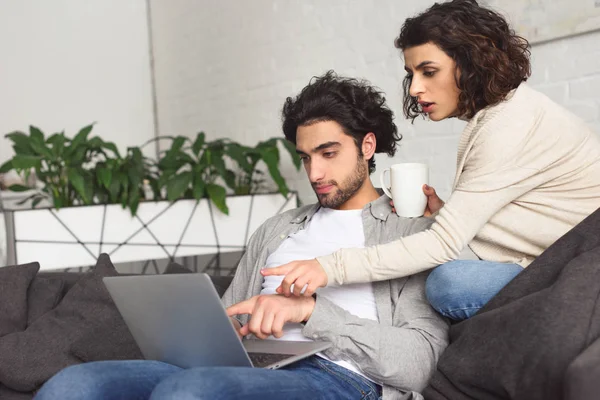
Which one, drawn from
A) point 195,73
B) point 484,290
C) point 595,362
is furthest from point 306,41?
point 595,362

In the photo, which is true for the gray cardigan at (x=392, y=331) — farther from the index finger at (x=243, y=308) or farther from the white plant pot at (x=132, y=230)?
the white plant pot at (x=132, y=230)

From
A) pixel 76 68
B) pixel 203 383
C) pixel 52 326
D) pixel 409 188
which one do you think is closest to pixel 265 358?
pixel 203 383

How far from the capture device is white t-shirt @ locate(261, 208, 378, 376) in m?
1.72

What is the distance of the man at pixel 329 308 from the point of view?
1379 millimetres

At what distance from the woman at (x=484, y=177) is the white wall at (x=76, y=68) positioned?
11.4ft

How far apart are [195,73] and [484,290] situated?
3214 mm

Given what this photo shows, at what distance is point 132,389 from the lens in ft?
4.72

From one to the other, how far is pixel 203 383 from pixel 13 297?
1.16 meters

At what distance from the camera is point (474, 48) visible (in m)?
1.54

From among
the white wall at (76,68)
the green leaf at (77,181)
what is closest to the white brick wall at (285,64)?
the white wall at (76,68)

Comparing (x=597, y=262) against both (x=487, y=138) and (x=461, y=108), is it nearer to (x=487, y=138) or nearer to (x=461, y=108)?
(x=487, y=138)

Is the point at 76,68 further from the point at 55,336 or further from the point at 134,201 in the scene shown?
the point at 55,336

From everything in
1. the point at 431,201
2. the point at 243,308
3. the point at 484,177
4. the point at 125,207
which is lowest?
the point at 125,207

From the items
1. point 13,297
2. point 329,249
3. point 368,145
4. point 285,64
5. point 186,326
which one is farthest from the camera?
point 285,64
